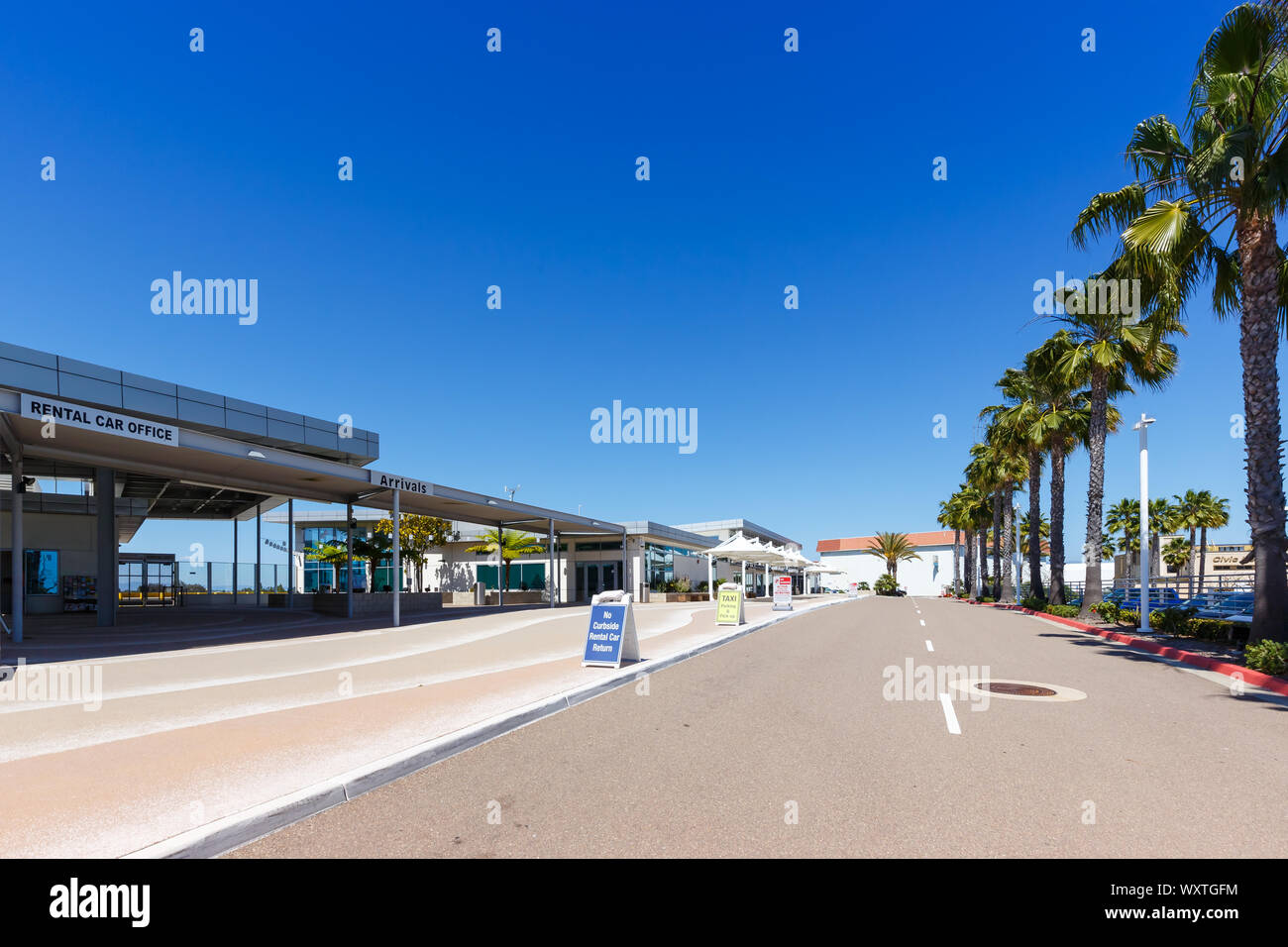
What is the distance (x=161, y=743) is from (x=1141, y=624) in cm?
2133

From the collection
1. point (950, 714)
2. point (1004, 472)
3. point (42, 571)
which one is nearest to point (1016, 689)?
point (950, 714)

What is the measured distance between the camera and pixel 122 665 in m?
12.7

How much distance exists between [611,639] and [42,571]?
2875 cm

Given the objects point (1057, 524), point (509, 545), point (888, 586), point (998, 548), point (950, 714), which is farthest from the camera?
point (888, 586)

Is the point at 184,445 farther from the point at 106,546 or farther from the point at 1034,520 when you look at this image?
the point at 1034,520

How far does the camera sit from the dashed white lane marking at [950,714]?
26.2 ft

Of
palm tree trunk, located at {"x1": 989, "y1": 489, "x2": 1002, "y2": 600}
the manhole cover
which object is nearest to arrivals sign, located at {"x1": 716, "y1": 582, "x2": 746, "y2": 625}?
the manhole cover

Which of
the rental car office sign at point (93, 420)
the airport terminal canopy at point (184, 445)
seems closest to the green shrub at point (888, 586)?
the airport terminal canopy at point (184, 445)

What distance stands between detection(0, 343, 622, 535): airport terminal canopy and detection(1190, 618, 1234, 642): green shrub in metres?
20.6

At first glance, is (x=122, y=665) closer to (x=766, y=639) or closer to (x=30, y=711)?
(x=30, y=711)

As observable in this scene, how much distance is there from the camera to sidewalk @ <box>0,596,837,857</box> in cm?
505

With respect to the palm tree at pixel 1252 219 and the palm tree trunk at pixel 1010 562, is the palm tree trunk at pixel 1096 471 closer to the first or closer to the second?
the palm tree at pixel 1252 219

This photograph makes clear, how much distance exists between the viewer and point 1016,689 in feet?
34.7
